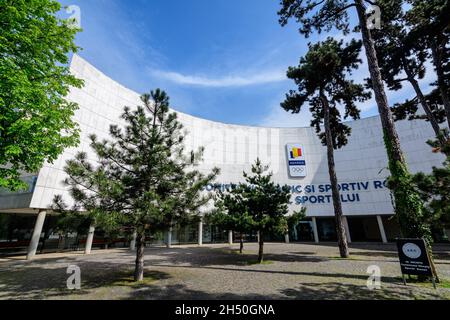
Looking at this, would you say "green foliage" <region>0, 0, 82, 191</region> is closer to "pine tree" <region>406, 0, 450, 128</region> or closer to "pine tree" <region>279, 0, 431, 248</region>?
"pine tree" <region>279, 0, 431, 248</region>

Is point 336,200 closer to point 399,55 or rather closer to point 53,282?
point 399,55

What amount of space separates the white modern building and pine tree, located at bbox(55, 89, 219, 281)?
1446cm

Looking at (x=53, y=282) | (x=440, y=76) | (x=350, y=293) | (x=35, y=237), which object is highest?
(x=440, y=76)

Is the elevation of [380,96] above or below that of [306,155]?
below

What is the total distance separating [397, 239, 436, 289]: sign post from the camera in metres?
6.66

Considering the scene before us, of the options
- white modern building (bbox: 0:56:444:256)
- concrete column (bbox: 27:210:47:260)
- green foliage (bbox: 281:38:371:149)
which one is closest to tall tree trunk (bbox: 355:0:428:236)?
green foliage (bbox: 281:38:371:149)

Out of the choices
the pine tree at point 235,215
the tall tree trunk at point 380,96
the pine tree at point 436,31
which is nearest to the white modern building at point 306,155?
the pine tree at point 436,31

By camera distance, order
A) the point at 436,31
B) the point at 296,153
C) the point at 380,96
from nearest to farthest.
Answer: the point at 380,96, the point at 436,31, the point at 296,153

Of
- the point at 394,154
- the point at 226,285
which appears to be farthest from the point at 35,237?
the point at 394,154

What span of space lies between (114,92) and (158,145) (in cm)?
1937

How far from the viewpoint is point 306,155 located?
30562 millimetres

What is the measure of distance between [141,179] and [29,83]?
188 inches

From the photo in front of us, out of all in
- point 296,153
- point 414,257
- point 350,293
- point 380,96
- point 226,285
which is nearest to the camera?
point 350,293
